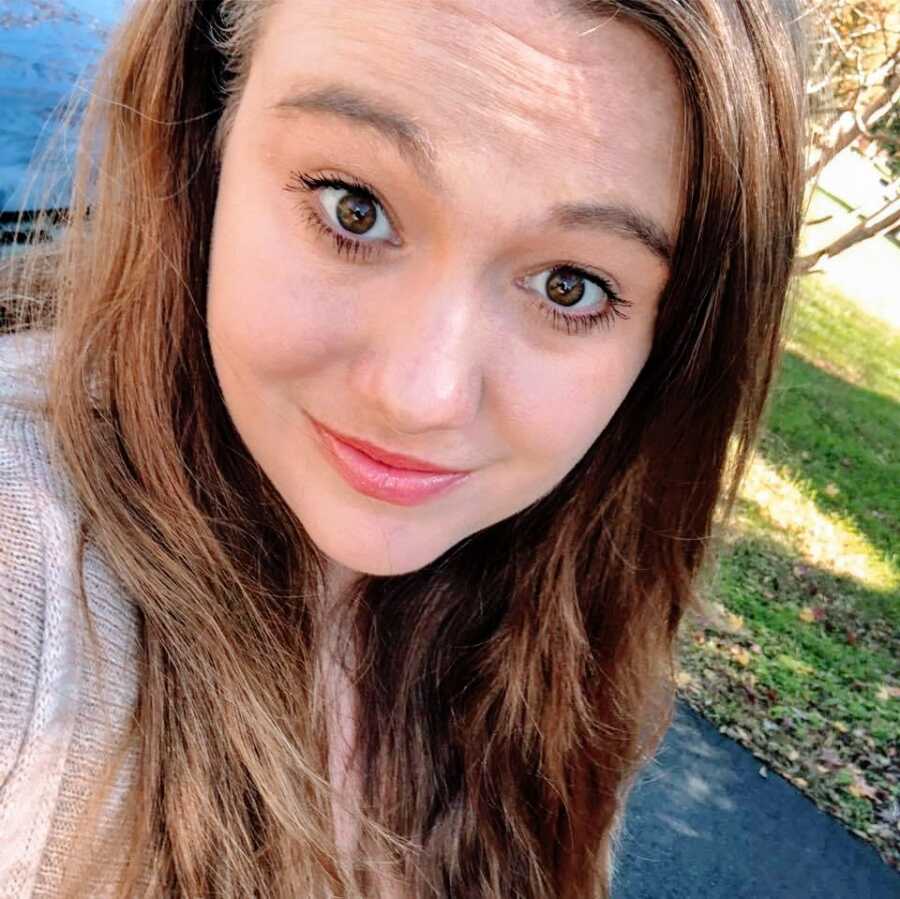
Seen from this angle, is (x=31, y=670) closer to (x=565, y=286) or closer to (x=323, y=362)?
(x=323, y=362)

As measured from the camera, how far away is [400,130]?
43.8 inches

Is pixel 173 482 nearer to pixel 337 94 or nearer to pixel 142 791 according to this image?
pixel 142 791

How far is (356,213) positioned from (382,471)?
34 cm

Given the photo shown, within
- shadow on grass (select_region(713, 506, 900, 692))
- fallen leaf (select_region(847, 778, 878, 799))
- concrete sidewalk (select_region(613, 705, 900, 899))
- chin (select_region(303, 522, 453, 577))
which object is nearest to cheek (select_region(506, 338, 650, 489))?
chin (select_region(303, 522, 453, 577))

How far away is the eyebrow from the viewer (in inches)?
43.7

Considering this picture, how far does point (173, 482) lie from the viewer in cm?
143

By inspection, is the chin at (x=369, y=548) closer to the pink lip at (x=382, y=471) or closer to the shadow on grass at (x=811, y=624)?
the pink lip at (x=382, y=471)

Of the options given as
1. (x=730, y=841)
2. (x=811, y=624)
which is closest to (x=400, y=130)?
(x=730, y=841)

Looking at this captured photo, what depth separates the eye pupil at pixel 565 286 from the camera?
51.0 inches

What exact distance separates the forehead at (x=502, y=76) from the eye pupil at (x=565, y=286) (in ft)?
0.48

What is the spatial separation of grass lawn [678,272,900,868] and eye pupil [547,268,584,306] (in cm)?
127

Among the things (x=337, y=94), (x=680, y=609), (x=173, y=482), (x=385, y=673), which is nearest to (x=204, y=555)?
(x=173, y=482)

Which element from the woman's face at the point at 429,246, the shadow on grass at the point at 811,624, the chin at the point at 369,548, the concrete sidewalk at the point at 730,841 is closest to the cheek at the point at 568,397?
the woman's face at the point at 429,246

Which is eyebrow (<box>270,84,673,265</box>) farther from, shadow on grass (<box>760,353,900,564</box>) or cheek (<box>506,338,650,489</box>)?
shadow on grass (<box>760,353,900,564</box>)
